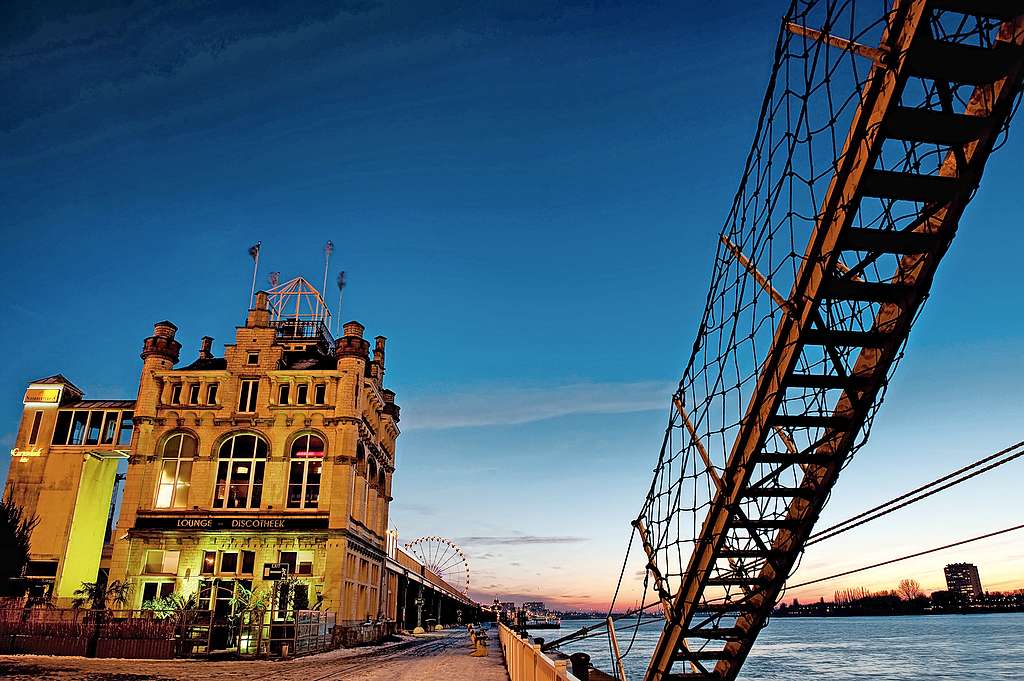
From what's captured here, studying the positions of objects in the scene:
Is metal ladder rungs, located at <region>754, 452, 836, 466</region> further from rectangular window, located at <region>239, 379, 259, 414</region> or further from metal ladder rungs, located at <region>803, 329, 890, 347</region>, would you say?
rectangular window, located at <region>239, 379, 259, 414</region>

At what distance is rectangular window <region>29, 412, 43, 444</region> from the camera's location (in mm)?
52250

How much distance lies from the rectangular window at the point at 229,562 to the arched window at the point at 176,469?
14.2ft

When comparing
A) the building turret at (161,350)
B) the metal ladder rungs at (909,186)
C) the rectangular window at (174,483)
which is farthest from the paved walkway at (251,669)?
the building turret at (161,350)

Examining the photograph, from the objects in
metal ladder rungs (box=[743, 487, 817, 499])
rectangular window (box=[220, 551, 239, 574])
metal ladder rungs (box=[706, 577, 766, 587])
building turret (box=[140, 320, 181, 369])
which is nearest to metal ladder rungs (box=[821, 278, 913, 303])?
metal ladder rungs (box=[743, 487, 817, 499])

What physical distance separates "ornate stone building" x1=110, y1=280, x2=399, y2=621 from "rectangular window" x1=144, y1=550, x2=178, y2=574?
63 mm

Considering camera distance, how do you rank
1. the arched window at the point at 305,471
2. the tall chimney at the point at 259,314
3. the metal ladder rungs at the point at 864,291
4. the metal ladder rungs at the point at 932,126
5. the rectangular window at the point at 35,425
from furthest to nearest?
the rectangular window at the point at 35,425
the tall chimney at the point at 259,314
the arched window at the point at 305,471
the metal ladder rungs at the point at 864,291
the metal ladder rungs at the point at 932,126

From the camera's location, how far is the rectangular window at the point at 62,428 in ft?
172

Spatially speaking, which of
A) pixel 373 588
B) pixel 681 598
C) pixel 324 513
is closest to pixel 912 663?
pixel 373 588

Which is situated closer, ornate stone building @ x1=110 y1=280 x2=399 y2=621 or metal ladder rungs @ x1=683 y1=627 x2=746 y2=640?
metal ladder rungs @ x1=683 y1=627 x2=746 y2=640

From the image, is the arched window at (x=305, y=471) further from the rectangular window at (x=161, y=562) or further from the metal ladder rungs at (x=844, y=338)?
the metal ladder rungs at (x=844, y=338)

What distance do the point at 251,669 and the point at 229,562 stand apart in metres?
20.1

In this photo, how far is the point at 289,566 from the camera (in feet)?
141

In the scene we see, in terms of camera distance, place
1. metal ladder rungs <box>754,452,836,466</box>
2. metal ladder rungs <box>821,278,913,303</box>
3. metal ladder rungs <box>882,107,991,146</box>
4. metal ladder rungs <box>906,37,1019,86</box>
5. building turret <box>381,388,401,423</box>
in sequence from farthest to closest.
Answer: building turret <box>381,388,401,423</box> < metal ladder rungs <box>754,452,836,466</box> < metal ladder rungs <box>821,278,913,303</box> < metal ladder rungs <box>882,107,991,146</box> < metal ladder rungs <box>906,37,1019,86</box>

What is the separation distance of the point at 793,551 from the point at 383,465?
1970 inches
